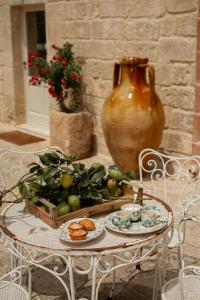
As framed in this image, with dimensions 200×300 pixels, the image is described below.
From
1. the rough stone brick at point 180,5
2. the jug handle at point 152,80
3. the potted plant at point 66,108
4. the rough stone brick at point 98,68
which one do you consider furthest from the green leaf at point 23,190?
the rough stone brick at point 98,68

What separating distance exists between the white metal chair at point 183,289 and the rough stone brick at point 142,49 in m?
3.25

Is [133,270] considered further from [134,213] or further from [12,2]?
[12,2]

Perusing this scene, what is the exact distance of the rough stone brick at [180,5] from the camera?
173 inches

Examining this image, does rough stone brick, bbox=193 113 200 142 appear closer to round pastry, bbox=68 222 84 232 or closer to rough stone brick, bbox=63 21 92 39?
rough stone brick, bbox=63 21 92 39

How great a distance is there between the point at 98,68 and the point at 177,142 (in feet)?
4.95

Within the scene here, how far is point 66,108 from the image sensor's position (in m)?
5.78

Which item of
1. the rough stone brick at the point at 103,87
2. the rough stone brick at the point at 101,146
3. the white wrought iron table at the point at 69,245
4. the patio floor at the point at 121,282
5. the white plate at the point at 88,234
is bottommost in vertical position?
the patio floor at the point at 121,282

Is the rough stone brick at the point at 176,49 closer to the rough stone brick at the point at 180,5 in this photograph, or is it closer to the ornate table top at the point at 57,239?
the rough stone brick at the point at 180,5

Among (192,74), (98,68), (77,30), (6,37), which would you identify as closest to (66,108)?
(98,68)

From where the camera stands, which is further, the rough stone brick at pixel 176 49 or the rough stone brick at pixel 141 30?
the rough stone brick at pixel 141 30

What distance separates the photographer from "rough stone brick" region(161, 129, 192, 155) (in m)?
4.70

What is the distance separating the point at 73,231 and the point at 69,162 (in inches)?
17.4

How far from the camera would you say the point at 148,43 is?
491cm

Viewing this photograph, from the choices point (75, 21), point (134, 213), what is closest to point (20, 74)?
point (75, 21)
